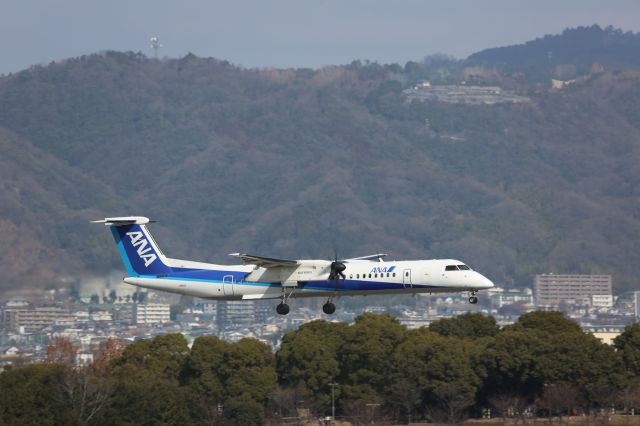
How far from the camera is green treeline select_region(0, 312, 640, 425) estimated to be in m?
89.8

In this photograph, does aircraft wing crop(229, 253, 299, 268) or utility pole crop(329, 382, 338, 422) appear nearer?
aircraft wing crop(229, 253, 299, 268)

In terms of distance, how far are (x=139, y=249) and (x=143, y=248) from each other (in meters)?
0.21

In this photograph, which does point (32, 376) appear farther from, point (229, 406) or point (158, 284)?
point (158, 284)

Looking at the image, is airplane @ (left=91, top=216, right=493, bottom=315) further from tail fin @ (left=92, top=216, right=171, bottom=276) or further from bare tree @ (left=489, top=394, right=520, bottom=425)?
bare tree @ (left=489, top=394, right=520, bottom=425)

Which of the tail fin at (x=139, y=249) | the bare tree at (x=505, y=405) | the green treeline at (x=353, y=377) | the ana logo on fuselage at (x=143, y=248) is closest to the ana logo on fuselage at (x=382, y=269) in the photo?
the tail fin at (x=139, y=249)

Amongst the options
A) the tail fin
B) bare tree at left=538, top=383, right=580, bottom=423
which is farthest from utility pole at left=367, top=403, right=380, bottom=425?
the tail fin

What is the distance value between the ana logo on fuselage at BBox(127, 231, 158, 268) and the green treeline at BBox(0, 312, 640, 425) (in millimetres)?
18508

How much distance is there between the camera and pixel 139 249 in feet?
233

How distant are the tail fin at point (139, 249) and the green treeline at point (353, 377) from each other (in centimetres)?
1812

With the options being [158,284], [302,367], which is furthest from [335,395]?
[158,284]

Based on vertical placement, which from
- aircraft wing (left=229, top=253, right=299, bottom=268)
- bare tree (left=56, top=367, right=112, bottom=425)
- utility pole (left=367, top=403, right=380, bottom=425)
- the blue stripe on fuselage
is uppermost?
aircraft wing (left=229, top=253, right=299, bottom=268)

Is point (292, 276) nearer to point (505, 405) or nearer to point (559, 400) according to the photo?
point (559, 400)

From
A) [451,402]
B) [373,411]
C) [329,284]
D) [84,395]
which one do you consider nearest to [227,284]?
[329,284]

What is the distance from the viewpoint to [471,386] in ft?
318
